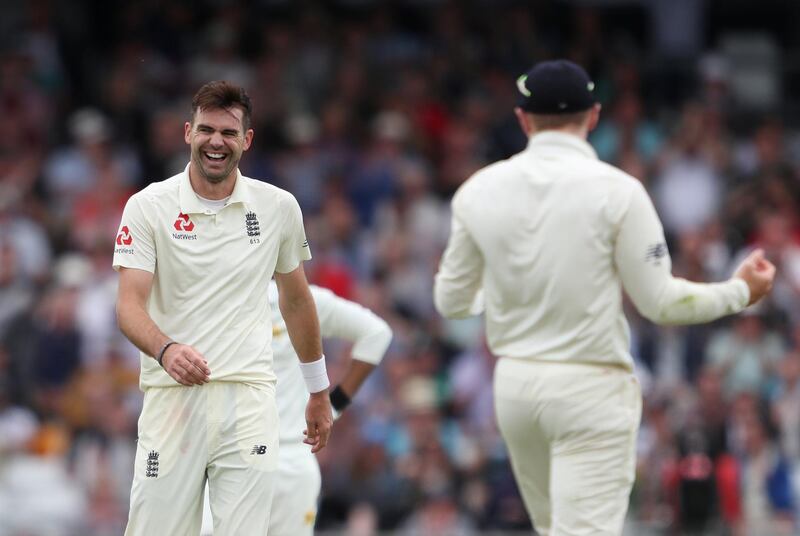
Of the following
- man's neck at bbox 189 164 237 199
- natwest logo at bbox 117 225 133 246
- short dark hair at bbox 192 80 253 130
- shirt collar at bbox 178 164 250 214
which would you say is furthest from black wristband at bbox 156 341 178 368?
short dark hair at bbox 192 80 253 130

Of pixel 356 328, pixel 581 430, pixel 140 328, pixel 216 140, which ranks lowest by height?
pixel 581 430

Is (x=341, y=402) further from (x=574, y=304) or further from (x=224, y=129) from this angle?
(x=224, y=129)

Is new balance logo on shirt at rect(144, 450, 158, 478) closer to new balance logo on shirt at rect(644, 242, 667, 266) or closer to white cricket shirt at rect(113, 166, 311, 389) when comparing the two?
white cricket shirt at rect(113, 166, 311, 389)

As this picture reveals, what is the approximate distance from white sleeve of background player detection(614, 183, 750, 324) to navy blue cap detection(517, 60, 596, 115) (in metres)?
0.51

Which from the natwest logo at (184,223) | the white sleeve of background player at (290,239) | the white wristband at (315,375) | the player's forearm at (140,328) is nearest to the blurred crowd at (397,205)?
the white wristband at (315,375)

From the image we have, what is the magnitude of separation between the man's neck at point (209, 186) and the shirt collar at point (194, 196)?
0.02 meters

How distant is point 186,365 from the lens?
614 centimetres

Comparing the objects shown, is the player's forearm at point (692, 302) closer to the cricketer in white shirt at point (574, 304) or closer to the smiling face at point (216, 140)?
the cricketer in white shirt at point (574, 304)

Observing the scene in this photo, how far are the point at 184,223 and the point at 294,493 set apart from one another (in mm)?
1876

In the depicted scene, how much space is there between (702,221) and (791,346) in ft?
6.26

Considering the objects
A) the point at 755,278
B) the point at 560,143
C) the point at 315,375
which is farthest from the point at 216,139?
the point at 755,278

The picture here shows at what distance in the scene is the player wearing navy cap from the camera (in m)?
7.06

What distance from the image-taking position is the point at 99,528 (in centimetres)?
1266

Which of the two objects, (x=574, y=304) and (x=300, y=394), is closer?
(x=574, y=304)
